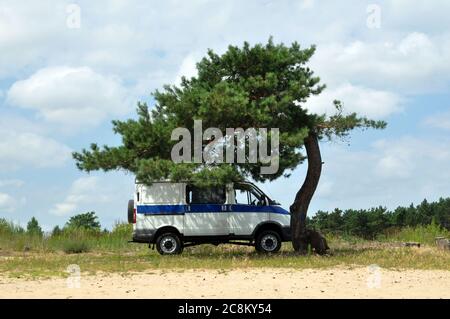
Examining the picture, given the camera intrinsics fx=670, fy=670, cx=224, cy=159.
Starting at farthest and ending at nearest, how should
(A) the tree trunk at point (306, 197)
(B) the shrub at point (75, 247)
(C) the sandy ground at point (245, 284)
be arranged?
(B) the shrub at point (75, 247), (A) the tree trunk at point (306, 197), (C) the sandy ground at point (245, 284)

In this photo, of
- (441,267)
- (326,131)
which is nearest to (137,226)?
(326,131)

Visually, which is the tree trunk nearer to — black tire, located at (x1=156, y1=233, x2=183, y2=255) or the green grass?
the green grass

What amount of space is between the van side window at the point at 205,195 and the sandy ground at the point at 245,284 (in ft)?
16.7

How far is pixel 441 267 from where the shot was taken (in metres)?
18.2

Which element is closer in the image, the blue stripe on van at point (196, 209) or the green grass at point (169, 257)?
the green grass at point (169, 257)

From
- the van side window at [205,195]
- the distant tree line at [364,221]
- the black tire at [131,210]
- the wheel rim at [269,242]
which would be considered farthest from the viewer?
the distant tree line at [364,221]

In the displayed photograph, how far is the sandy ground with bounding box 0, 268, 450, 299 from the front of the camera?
12.2 m

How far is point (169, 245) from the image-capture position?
2159 cm

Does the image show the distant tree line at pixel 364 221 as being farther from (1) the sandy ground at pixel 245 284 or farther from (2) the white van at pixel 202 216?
(1) the sandy ground at pixel 245 284

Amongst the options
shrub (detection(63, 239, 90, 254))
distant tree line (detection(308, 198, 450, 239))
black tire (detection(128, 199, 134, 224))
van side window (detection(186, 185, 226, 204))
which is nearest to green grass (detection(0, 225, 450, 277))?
shrub (detection(63, 239, 90, 254))

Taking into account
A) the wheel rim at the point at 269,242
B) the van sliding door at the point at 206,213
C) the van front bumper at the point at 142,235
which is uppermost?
the van sliding door at the point at 206,213
